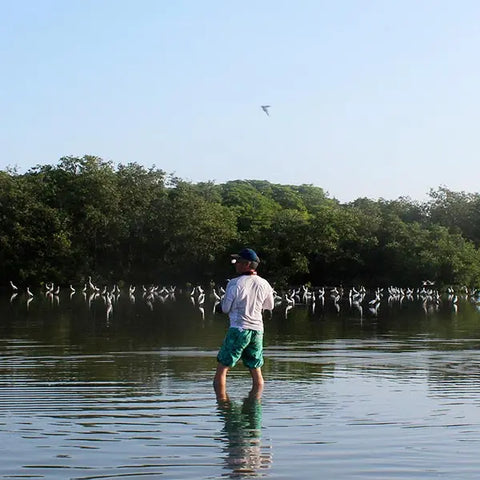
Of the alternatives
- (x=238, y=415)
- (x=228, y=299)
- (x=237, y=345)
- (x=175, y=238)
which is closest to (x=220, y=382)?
(x=237, y=345)

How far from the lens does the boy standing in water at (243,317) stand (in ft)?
33.2

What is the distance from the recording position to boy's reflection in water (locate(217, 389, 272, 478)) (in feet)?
22.6

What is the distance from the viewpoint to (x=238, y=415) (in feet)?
29.7

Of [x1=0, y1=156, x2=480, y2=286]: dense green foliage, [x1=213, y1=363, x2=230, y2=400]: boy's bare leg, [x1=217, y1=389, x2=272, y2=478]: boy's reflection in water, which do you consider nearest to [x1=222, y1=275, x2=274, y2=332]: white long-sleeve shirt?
[x1=213, y1=363, x2=230, y2=400]: boy's bare leg

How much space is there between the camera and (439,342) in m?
19.6

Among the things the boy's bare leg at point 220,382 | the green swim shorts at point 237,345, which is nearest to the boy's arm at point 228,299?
the green swim shorts at point 237,345

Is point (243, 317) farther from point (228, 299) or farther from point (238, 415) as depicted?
point (238, 415)

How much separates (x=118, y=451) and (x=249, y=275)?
3.38m

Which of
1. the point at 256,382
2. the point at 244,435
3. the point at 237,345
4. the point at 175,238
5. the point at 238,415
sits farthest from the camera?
the point at 175,238

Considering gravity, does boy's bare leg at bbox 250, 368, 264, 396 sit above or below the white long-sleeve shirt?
below

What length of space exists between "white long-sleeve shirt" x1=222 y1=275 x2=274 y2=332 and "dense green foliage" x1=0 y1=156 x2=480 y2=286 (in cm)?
5662

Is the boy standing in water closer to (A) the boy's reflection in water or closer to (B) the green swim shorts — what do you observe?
(B) the green swim shorts

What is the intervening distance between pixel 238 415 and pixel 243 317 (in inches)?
55.4

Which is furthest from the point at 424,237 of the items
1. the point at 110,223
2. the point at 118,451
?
the point at 118,451
